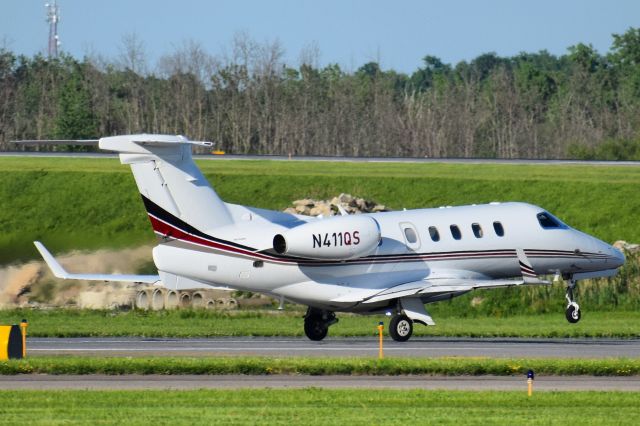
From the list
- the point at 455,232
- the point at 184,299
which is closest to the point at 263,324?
the point at 184,299

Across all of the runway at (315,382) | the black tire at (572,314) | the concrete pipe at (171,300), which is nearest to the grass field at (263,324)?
the black tire at (572,314)

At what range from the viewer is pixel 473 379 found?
2478 cm

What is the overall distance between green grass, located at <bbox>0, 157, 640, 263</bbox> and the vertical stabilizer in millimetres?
18715

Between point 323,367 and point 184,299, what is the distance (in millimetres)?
19871

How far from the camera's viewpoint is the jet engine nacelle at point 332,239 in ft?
105

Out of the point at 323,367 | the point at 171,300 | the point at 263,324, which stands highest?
the point at 171,300

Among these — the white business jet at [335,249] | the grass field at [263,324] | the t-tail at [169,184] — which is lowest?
the grass field at [263,324]

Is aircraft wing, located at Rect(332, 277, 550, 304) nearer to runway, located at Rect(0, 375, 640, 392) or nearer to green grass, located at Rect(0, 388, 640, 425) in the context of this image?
runway, located at Rect(0, 375, 640, 392)

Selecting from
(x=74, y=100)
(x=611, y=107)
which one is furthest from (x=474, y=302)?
(x=611, y=107)

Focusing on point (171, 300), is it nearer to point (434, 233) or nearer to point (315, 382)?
point (434, 233)

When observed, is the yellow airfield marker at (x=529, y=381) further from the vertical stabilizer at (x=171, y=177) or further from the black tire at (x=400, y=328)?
the vertical stabilizer at (x=171, y=177)

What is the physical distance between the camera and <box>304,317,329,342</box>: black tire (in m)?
34.6

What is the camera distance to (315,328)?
114 feet

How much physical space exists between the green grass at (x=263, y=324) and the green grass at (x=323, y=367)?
1021 centimetres
